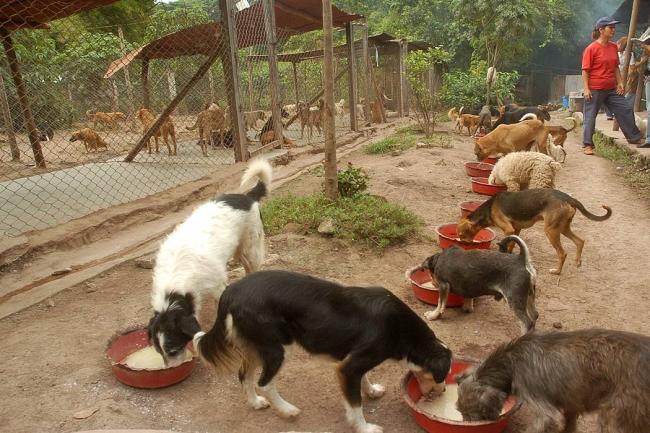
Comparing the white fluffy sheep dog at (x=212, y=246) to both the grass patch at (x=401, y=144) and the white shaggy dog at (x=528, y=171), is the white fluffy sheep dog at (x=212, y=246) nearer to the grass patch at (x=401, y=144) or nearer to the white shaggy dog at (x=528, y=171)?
the white shaggy dog at (x=528, y=171)

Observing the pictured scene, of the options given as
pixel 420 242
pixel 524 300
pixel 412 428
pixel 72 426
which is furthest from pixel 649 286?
pixel 72 426

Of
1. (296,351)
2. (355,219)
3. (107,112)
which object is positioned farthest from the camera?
(107,112)

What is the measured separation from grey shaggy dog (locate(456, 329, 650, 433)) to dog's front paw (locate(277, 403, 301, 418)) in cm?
101

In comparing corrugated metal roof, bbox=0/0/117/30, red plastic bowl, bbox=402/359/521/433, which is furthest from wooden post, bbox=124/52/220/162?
red plastic bowl, bbox=402/359/521/433

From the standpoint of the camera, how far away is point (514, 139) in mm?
9312

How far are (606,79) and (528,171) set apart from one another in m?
4.48

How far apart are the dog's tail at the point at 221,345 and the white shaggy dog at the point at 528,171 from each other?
5.45 meters

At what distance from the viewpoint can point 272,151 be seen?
1021 centimetres

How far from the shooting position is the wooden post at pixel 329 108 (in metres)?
5.49

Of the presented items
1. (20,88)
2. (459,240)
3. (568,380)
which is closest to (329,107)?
(459,240)

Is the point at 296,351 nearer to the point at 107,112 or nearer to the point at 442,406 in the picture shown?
the point at 442,406

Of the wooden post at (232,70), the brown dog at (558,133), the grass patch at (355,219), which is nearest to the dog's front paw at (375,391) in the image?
the grass patch at (355,219)

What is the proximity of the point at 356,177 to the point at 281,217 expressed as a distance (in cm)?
111

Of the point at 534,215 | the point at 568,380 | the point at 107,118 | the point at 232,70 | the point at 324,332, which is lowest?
the point at 534,215
